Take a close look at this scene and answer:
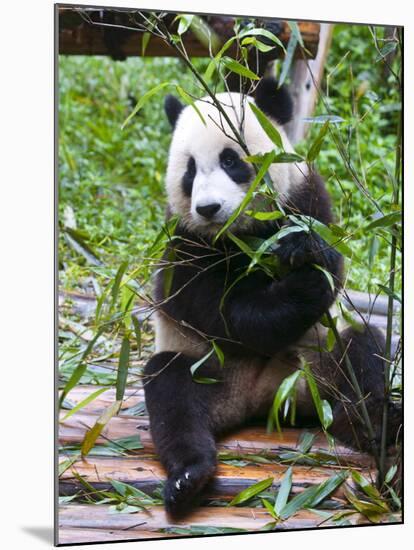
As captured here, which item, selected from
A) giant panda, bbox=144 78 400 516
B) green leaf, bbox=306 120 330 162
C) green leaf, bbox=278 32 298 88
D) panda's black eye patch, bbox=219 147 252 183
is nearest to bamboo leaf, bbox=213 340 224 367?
giant panda, bbox=144 78 400 516

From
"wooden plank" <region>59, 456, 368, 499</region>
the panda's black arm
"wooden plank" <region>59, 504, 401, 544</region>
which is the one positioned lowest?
"wooden plank" <region>59, 504, 401, 544</region>

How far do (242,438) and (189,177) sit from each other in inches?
38.2

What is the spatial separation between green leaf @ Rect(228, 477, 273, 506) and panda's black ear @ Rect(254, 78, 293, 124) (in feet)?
4.31

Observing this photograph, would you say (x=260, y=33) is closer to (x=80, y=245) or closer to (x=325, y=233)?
(x=325, y=233)

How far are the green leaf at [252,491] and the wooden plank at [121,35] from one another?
5.13 ft

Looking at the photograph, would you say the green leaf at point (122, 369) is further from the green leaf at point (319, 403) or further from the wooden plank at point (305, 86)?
the wooden plank at point (305, 86)

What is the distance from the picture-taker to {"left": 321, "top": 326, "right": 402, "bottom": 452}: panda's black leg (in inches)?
135

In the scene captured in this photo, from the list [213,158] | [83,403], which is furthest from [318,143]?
[83,403]

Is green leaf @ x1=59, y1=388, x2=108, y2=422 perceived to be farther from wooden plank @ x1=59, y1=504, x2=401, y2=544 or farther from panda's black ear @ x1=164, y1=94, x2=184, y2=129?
panda's black ear @ x1=164, y1=94, x2=184, y2=129

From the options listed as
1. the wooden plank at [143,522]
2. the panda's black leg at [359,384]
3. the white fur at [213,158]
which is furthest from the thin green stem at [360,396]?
the white fur at [213,158]

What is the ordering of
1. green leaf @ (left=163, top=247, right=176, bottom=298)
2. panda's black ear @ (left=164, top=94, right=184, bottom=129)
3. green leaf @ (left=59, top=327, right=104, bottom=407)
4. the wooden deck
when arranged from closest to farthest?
green leaf @ (left=59, top=327, right=104, bottom=407), the wooden deck, green leaf @ (left=163, top=247, right=176, bottom=298), panda's black ear @ (left=164, top=94, right=184, bottom=129)

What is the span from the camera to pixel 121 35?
366cm

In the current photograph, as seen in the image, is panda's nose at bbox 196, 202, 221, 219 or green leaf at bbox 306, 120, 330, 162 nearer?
green leaf at bbox 306, 120, 330, 162

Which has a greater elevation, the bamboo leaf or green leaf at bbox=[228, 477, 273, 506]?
the bamboo leaf
